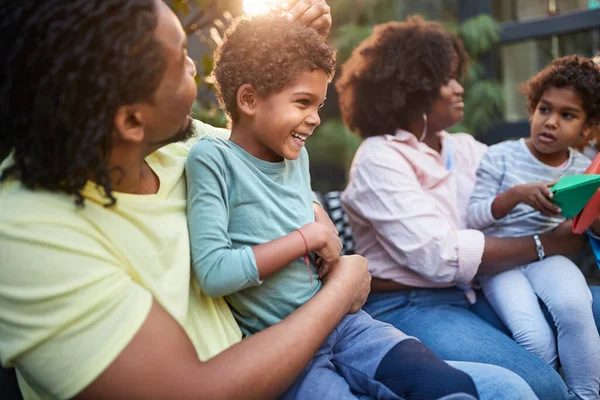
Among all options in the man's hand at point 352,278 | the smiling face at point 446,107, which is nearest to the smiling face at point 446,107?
the smiling face at point 446,107

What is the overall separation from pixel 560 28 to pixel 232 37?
5022mm

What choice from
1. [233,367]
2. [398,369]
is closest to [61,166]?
[233,367]

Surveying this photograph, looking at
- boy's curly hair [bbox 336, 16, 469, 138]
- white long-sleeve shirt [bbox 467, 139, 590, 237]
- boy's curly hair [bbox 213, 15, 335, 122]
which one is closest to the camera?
boy's curly hair [bbox 213, 15, 335, 122]

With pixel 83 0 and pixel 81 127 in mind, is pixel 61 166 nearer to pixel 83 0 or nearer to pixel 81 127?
pixel 81 127

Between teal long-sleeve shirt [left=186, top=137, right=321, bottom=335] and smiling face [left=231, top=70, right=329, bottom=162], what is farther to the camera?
smiling face [left=231, top=70, right=329, bottom=162]

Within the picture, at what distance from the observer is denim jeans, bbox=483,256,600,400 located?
2.19m

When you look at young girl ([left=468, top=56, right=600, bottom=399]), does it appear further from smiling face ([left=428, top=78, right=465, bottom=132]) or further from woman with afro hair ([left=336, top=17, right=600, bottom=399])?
smiling face ([left=428, top=78, right=465, bottom=132])

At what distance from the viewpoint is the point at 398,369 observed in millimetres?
1439

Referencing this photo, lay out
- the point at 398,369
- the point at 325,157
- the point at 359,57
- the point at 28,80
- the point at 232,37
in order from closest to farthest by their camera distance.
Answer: the point at 28,80
the point at 398,369
the point at 232,37
the point at 359,57
the point at 325,157

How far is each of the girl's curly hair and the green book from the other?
1525 millimetres

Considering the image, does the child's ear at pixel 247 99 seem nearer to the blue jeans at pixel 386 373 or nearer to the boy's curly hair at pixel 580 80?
the blue jeans at pixel 386 373

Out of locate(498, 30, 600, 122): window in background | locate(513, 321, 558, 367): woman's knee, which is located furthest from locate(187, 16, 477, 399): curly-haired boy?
locate(498, 30, 600, 122): window in background

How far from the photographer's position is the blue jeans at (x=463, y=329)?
A: 6.62 feet

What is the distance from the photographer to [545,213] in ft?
7.46
